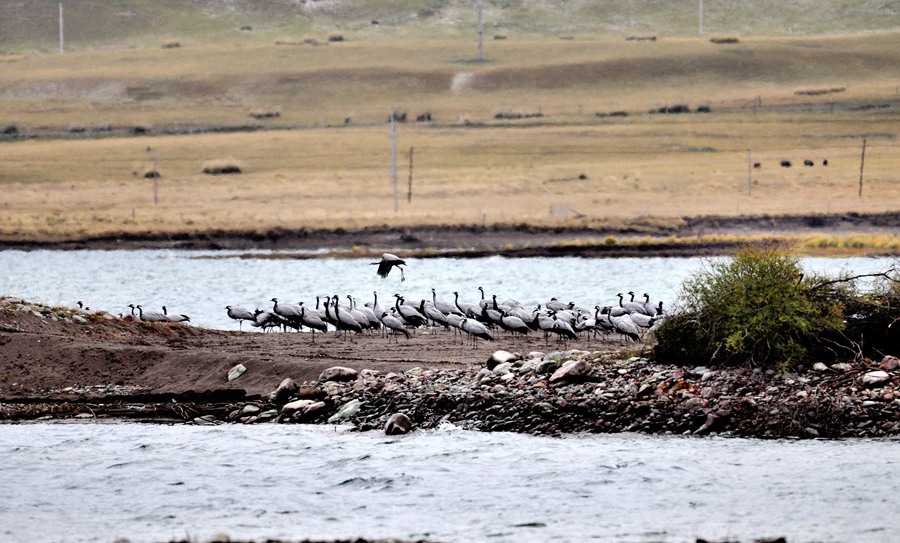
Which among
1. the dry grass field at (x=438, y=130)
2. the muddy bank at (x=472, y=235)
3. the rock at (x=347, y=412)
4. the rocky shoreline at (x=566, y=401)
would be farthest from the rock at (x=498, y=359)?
the dry grass field at (x=438, y=130)

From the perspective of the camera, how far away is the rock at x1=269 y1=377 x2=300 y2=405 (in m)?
22.2

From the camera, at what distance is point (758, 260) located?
21.1 m

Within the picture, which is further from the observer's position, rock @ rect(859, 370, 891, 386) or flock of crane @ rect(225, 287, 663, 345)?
flock of crane @ rect(225, 287, 663, 345)

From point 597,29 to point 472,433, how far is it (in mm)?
179196

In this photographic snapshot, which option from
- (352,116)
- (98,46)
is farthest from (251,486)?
(98,46)

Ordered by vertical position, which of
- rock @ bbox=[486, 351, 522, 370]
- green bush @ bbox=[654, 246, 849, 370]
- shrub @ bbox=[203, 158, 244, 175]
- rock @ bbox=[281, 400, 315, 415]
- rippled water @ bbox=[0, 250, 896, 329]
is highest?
green bush @ bbox=[654, 246, 849, 370]

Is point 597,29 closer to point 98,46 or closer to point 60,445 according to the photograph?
point 98,46

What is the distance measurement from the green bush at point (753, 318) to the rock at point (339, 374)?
16.0 feet

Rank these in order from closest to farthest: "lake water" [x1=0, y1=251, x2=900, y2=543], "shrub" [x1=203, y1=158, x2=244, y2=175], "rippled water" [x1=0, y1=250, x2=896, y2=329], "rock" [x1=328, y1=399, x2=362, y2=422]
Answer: "lake water" [x1=0, y1=251, x2=900, y2=543]
"rock" [x1=328, y1=399, x2=362, y2=422]
"rippled water" [x1=0, y1=250, x2=896, y2=329]
"shrub" [x1=203, y1=158, x2=244, y2=175]

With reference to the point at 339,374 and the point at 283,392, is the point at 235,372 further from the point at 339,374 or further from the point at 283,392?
the point at 339,374

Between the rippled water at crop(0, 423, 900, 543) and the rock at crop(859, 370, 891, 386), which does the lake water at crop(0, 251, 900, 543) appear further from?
the rock at crop(859, 370, 891, 386)

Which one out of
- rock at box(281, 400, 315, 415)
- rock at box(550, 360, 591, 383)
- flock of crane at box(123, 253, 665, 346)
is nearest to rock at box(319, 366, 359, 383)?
rock at box(281, 400, 315, 415)

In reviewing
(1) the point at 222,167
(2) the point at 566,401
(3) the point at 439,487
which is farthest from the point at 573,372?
(1) the point at 222,167

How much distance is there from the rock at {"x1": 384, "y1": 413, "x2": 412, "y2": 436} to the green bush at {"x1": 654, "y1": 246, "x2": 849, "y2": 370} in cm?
402
